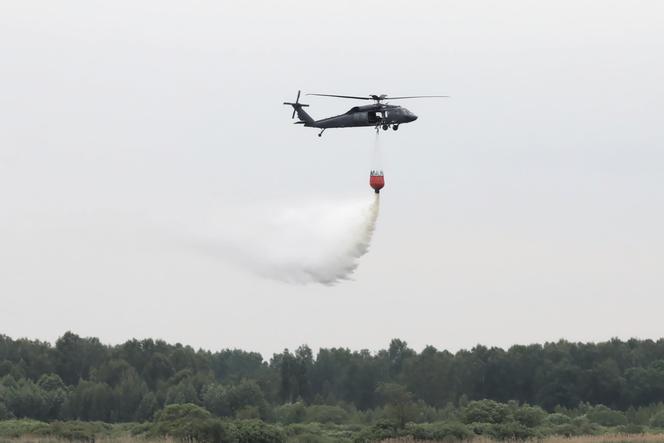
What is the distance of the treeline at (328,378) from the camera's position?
378 feet

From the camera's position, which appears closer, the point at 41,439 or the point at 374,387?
the point at 41,439

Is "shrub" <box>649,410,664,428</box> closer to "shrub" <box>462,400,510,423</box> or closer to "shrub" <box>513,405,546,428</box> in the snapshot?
"shrub" <box>513,405,546,428</box>

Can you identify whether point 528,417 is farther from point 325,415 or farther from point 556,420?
point 325,415

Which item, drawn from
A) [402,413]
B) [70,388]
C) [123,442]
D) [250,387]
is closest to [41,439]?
[123,442]

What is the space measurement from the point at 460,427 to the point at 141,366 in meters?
62.4

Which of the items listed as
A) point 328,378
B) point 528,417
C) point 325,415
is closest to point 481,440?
point 528,417

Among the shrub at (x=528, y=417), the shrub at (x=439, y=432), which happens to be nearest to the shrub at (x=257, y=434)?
the shrub at (x=439, y=432)

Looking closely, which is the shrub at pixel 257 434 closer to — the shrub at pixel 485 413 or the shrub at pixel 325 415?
the shrub at pixel 485 413

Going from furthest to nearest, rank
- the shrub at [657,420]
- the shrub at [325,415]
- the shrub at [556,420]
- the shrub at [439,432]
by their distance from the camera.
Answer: the shrub at [325,415], the shrub at [657,420], the shrub at [556,420], the shrub at [439,432]

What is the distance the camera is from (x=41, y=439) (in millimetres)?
71688

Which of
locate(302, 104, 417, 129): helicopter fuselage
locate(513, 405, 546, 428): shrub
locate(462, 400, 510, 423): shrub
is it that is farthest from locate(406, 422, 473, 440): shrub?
locate(302, 104, 417, 129): helicopter fuselage

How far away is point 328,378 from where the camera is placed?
5325 inches

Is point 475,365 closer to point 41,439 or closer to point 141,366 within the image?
point 141,366

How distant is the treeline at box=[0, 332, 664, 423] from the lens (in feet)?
378
